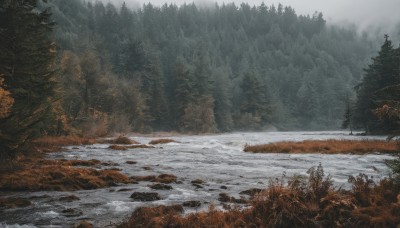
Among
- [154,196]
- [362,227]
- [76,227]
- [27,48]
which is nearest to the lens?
[362,227]

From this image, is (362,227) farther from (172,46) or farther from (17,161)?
(172,46)

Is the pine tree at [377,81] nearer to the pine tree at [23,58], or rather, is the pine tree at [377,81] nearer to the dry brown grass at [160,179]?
the pine tree at [23,58]

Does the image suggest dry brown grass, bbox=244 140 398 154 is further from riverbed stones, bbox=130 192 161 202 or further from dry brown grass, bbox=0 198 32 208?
dry brown grass, bbox=0 198 32 208

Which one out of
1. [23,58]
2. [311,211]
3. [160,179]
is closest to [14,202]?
[160,179]

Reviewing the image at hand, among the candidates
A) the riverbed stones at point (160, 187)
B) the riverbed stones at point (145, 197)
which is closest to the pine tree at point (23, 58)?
the riverbed stones at point (160, 187)

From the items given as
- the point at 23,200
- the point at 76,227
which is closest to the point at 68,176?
the point at 23,200

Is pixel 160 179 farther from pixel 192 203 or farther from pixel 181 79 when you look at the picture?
pixel 181 79

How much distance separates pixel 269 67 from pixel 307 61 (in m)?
20.5

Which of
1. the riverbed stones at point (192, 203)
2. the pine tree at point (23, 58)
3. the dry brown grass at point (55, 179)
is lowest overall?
the riverbed stones at point (192, 203)

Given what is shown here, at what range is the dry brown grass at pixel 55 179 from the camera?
1430 cm

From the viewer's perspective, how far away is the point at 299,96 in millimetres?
149625

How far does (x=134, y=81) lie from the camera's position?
91.1 meters

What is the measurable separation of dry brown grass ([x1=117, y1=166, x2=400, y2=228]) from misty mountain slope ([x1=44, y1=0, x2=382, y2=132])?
4713 cm

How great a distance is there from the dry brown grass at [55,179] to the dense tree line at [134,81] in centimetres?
232
